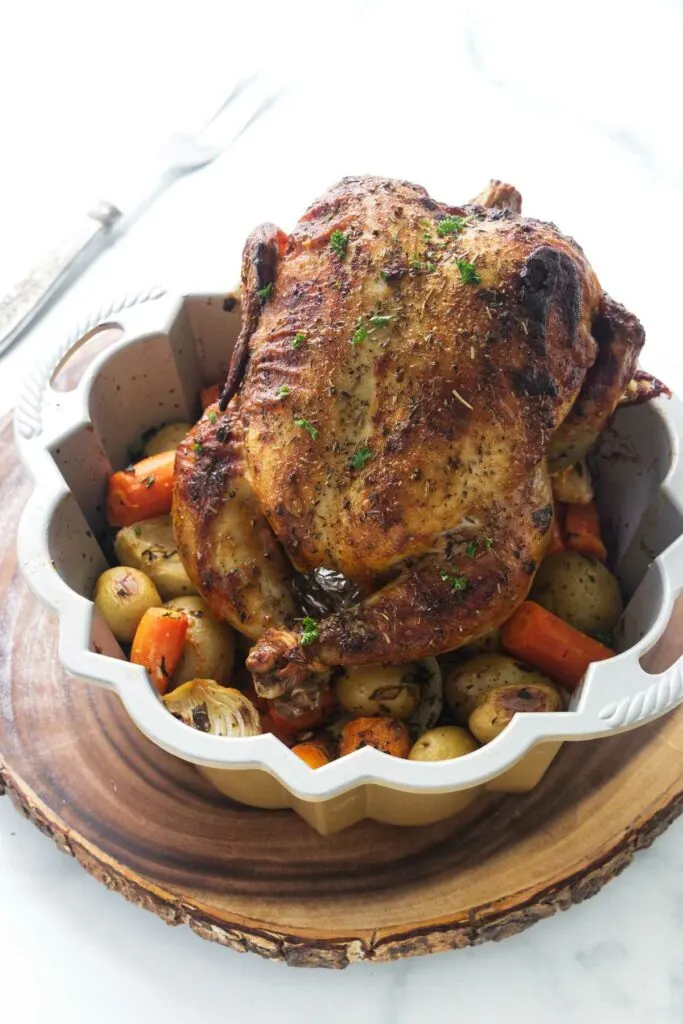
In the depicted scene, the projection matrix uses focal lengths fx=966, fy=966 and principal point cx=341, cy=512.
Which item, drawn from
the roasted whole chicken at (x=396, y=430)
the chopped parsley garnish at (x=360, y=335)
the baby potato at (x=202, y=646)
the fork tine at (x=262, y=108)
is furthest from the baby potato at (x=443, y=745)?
the fork tine at (x=262, y=108)

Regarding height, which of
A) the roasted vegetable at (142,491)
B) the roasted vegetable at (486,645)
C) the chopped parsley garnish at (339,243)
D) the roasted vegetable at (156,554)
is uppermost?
the chopped parsley garnish at (339,243)

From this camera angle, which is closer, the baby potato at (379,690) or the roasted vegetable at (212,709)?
the roasted vegetable at (212,709)

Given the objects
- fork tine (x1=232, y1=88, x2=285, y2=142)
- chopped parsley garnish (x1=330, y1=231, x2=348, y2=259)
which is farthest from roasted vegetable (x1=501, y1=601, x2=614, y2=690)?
fork tine (x1=232, y1=88, x2=285, y2=142)

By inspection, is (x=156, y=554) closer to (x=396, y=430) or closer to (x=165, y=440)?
(x=165, y=440)

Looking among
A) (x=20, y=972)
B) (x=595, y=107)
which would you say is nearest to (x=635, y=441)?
(x=20, y=972)

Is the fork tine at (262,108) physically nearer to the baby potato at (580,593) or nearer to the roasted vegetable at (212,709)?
the baby potato at (580,593)

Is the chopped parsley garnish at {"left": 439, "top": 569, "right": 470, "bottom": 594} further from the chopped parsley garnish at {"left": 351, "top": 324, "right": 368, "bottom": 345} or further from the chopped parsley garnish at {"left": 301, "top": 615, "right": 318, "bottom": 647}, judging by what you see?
the chopped parsley garnish at {"left": 351, "top": 324, "right": 368, "bottom": 345}
